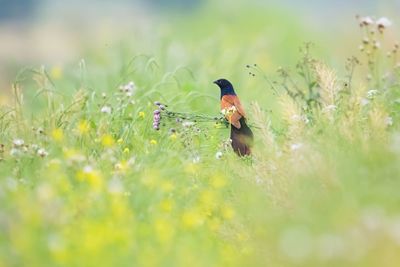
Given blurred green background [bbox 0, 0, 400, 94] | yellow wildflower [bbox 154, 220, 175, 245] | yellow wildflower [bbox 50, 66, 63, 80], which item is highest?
blurred green background [bbox 0, 0, 400, 94]

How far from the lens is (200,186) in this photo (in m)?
6.42

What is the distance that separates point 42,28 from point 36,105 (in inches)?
873

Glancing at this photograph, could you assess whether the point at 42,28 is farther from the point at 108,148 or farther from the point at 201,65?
the point at 108,148

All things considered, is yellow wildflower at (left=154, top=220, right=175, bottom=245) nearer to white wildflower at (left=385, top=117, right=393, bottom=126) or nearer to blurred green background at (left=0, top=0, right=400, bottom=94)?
white wildflower at (left=385, top=117, right=393, bottom=126)

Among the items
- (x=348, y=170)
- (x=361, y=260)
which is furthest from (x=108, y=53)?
(x=361, y=260)

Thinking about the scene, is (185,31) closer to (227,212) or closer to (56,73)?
(56,73)

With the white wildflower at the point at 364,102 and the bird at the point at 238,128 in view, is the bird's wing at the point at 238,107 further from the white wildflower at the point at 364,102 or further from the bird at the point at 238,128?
the white wildflower at the point at 364,102

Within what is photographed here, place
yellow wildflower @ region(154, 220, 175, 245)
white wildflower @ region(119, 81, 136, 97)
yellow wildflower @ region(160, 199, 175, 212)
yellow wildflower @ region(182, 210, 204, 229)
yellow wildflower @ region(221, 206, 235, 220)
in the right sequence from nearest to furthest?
yellow wildflower @ region(154, 220, 175, 245), yellow wildflower @ region(182, 210, 204, 229), yellow wildflower @ region(160, 199, 175, 212), yellow wildflower @ region(221, 206, 235, 220), white wildflower @ region(119, 81, 136, 97)

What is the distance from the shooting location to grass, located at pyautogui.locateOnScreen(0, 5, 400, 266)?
4.75m

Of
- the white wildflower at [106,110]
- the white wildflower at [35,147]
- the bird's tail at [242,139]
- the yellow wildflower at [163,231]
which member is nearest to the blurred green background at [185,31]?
the white wildflower at [106,110]

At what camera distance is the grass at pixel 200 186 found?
4.75 m

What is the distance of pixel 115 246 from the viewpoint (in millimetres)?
4816

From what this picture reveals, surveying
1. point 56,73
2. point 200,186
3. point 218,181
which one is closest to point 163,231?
point 218,181

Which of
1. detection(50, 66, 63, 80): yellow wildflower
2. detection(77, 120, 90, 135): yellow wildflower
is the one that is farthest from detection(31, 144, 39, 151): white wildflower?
→ detection(50, 66, 63, 80): yellow wildflower
